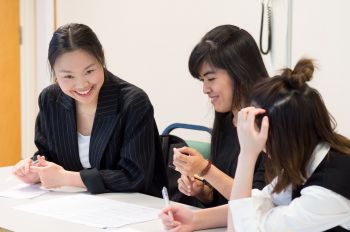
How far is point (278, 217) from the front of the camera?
1081mm

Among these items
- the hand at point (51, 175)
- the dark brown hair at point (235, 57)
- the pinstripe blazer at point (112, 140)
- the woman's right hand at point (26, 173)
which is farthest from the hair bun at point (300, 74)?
the woman's right hand at point (26, 173)

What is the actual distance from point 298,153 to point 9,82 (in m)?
3.27

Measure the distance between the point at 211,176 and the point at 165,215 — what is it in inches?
9.8

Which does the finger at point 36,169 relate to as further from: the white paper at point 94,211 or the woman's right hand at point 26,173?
the white paper at point 94,211

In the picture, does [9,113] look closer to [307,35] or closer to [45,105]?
[45,105]

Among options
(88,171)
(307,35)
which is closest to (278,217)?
(88,171)

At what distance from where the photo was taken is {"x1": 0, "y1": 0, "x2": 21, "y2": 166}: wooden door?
12.7 ft

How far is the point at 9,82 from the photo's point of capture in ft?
12.9

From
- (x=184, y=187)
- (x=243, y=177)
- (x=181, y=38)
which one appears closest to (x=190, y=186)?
(x=184, y=187)

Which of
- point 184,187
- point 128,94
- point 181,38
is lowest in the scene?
point 184,187

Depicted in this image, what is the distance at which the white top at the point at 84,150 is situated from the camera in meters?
1.82

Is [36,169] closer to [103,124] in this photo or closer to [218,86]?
[103,124]

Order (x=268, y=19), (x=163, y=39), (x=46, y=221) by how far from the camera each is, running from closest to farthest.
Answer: (x=46, y=221)
(x=268, y=19)
(x=163, y=39)

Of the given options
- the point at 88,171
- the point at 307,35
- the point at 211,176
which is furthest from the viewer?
the point at 307,35
